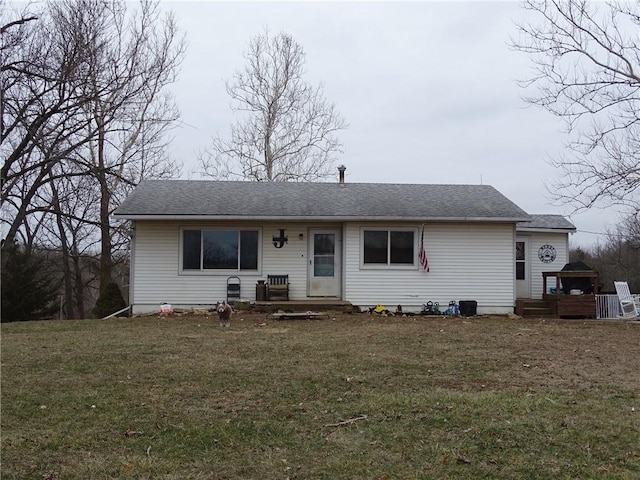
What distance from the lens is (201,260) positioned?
49.6 ft

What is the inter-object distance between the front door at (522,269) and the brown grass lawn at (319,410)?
8.08 metres

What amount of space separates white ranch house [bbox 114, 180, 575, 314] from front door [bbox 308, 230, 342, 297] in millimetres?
26

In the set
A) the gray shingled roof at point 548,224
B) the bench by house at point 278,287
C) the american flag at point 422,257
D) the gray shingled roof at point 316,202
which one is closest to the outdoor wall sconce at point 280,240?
the gray shingled roof at point 316,202

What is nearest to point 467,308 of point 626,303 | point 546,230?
point 626,303

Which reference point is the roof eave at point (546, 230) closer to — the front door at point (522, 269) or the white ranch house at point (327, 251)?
the front door at point (522, 269)

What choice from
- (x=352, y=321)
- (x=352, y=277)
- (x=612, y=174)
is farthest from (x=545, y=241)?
(x=352, y=321)

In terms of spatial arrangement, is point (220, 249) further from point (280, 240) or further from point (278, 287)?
point (278, 287)

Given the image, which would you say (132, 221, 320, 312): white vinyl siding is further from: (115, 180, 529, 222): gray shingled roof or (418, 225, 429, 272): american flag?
(418, 225, 429, 272): american flag

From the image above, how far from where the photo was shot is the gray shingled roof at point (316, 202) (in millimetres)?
14805

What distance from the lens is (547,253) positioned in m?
17.8

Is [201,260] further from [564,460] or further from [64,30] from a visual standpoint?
[564,460]

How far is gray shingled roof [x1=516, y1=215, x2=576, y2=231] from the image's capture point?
17656 millimetres

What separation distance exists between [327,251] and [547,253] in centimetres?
706

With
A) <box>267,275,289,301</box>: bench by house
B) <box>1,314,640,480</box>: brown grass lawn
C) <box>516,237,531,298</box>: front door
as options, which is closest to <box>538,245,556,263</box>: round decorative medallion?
<box>516,237,531,298</box>: front door
